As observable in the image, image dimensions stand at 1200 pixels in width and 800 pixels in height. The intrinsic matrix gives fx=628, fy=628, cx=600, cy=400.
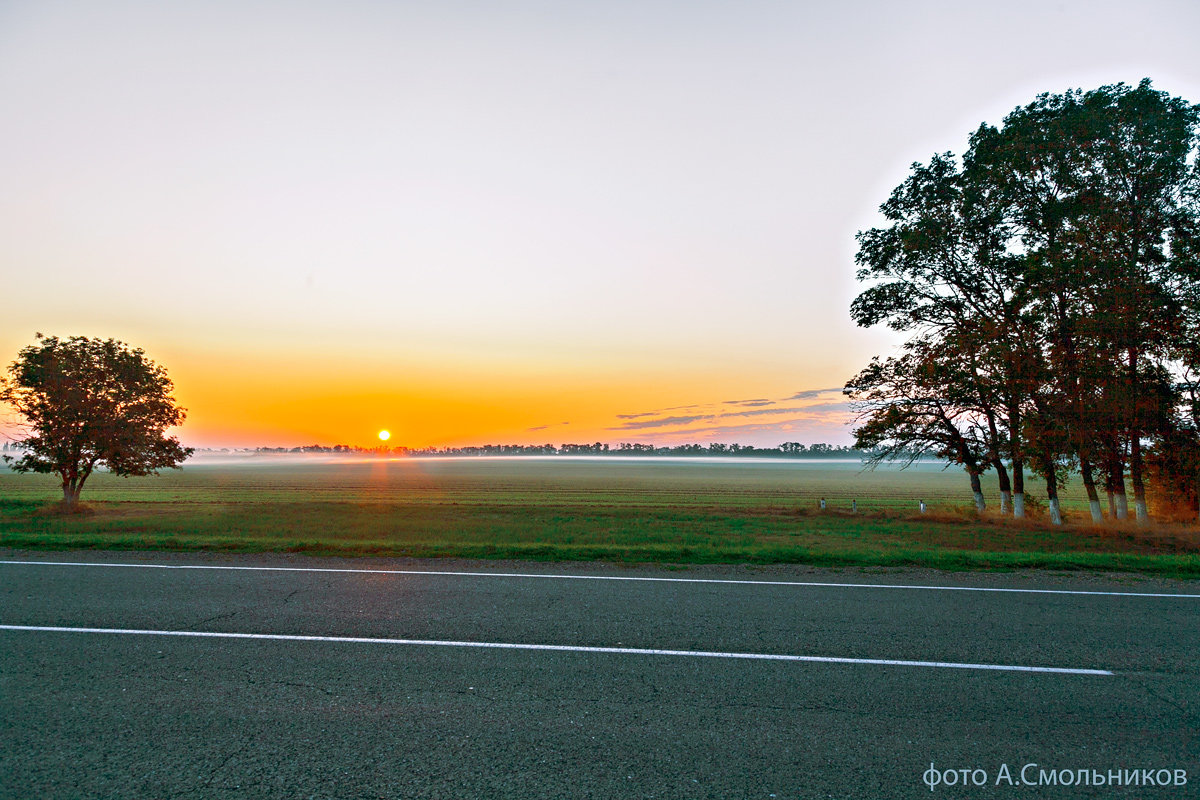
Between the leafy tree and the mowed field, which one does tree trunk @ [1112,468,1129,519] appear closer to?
the mowed field

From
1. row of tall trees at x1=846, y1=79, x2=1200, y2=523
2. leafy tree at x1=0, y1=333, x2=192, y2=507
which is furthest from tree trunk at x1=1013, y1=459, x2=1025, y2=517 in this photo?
leafy tree at x1=0, y1=333, x2=192, y2=507

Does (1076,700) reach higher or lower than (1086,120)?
lower

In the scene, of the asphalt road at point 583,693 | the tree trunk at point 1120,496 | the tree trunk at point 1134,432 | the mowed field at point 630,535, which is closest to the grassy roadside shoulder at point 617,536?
the mowed field at point 630,535

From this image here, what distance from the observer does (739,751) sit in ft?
14.7

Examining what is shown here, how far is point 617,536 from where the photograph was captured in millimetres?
20516

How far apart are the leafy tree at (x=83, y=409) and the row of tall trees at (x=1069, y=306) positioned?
110 feet

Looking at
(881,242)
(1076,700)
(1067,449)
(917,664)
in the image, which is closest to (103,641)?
A: (917,664)

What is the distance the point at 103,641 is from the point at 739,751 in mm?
6762

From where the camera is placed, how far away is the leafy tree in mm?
27906

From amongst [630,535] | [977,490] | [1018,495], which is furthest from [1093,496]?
[630,535]

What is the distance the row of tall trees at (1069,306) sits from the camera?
69.3ft

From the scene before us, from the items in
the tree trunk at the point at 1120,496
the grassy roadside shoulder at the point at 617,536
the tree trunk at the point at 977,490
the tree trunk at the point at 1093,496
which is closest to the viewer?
the grassy roadside shoulder at the point at 617,536

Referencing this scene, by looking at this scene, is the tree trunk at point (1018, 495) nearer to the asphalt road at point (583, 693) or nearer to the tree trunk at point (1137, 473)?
the tree trunk at point (1137, 473)

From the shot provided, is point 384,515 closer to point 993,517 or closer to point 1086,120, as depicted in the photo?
point 993,517
